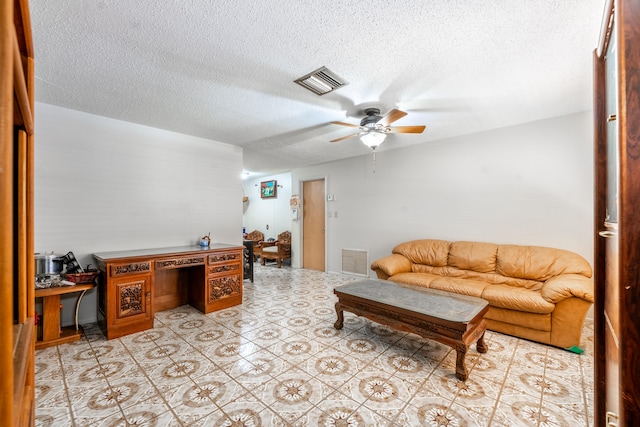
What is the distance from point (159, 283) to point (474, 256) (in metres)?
4.05

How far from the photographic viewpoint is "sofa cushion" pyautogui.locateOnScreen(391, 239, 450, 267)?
3.81 metres

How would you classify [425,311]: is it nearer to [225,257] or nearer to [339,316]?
[339,316]

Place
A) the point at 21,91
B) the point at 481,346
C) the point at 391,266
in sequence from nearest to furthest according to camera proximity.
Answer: the point at 21,91, the point at 481,346, the point at 391,266

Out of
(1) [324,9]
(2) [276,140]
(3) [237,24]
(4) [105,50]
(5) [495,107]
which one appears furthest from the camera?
(2) [276,140]

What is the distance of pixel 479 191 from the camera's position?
3826 millimetres

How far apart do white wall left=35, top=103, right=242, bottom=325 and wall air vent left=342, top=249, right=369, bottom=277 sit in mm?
2294

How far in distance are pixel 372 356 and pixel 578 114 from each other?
11.4ft

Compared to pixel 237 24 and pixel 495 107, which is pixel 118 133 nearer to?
pixel 237 24

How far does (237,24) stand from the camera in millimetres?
1708

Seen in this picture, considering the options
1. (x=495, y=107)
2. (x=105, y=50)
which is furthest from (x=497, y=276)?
(x=105, y=50)

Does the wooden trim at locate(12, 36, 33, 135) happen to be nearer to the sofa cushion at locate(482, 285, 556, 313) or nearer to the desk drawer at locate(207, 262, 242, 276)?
the desk drawer at locate(207, 262, 242, 276)

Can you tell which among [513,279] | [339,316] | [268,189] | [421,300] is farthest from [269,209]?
[513,279]

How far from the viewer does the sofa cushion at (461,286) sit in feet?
9.72

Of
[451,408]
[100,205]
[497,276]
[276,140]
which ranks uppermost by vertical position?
[276,140]
